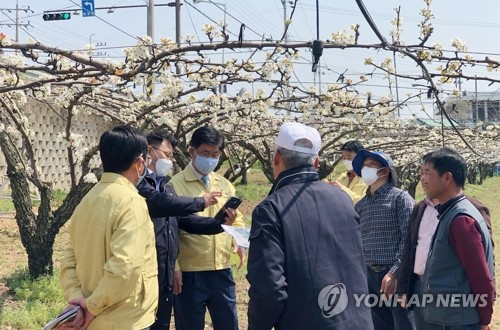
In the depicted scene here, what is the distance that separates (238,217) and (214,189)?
313mm

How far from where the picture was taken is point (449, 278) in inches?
123

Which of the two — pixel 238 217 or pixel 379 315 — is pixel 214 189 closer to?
pixel 238 217

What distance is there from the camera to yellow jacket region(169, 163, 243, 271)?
389cm

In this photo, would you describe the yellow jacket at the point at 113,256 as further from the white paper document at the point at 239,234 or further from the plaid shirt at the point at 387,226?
the plaid shirt at the point at 387,226

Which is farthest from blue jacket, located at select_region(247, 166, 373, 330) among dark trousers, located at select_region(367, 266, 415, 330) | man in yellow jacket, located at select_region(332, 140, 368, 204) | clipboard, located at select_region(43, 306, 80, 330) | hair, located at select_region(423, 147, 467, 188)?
man in yellow jacket, located at select_region(332, 140, 368, 204)

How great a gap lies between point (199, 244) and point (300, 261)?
164 centimetres

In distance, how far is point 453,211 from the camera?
319cm

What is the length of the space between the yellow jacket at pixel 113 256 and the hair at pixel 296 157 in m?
0.72

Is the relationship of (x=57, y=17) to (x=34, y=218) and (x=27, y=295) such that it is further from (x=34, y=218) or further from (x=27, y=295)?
(x=27, y=295)

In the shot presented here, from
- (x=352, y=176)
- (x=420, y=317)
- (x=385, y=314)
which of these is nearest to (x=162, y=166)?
(x=420, y=317)

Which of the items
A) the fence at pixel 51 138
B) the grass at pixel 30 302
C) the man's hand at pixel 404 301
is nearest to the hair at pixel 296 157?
the man's hand at pixel 404 301

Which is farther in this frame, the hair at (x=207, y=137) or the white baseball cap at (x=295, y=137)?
the hair at (x=207, y=137)

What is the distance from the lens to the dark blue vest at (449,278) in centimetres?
309

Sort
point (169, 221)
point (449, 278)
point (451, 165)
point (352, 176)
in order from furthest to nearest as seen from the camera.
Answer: point (352, 176)
point (169, 221)
point (451, 165)
point (449, 278)
